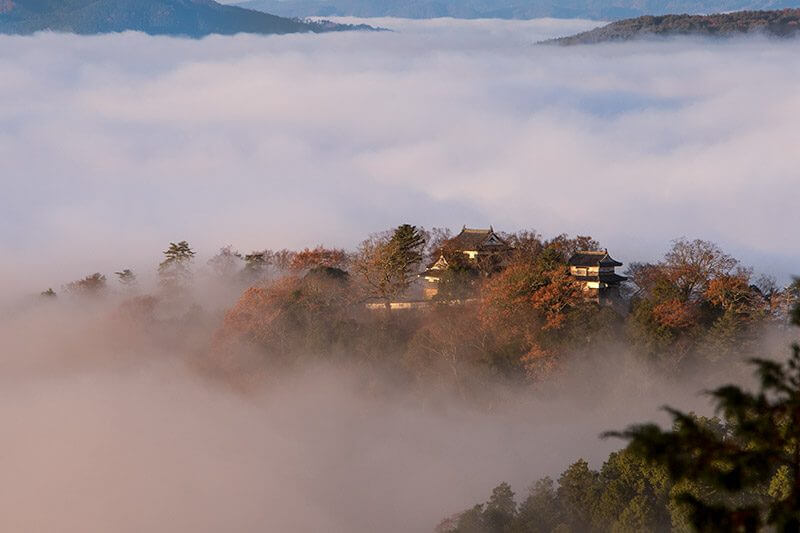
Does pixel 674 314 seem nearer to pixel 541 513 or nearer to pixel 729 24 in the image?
pixel 541 513

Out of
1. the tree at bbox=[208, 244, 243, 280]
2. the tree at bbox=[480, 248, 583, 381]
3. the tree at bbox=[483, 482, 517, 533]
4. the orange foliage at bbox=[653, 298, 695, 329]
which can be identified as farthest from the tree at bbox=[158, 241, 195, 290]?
the tree at bbox=[483, 482, 517, 533]

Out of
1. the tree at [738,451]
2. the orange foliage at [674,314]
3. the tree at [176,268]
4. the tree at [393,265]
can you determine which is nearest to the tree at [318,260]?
the tree at [393,265]

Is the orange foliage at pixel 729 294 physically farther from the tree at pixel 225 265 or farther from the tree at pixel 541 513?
the tree at pixel 225 265

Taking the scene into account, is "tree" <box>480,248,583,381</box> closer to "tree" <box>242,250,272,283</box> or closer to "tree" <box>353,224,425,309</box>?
"tree" <box>353,224,425,309</box>

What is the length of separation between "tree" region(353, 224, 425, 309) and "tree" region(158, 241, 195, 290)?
53.9ft

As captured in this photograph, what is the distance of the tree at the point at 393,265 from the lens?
47500 mm

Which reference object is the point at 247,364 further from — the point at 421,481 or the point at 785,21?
the point at 785,21

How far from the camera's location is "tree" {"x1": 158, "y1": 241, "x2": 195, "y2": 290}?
2426 inches

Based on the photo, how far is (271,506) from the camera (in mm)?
39594

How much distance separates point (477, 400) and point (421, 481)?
17.4 feet

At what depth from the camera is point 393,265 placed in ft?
156

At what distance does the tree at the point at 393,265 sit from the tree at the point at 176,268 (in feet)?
53.9

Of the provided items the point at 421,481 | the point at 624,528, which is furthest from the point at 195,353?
the point at 624,528

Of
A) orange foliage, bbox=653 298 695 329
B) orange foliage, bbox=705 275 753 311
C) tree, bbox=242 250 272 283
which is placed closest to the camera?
orange foliage, bbox=653 298 695 329
